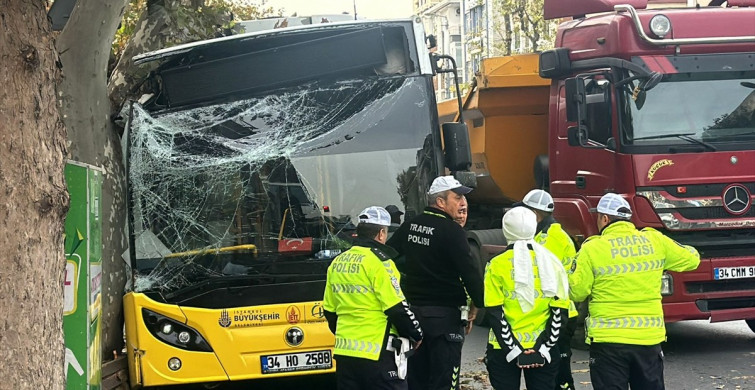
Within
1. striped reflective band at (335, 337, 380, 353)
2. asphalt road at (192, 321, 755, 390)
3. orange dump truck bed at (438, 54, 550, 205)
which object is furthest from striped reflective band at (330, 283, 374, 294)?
orange dump truck bed at (438, 54, 550, 205)

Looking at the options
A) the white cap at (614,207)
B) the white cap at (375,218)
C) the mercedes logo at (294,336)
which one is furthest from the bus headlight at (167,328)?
the white cap at (614,207)

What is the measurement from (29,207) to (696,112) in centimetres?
674

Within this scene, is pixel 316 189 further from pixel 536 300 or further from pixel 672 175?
pixel 672 175

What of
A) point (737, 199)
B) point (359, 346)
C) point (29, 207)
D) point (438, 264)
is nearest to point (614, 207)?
point (438, 264)

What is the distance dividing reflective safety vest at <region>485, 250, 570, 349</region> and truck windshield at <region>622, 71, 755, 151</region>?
141 inches

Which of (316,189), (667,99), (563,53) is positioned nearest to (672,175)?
(667,99)

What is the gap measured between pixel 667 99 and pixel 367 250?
452 centimetres

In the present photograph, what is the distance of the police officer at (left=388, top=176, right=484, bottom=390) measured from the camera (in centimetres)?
643

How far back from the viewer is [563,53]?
10227 mm

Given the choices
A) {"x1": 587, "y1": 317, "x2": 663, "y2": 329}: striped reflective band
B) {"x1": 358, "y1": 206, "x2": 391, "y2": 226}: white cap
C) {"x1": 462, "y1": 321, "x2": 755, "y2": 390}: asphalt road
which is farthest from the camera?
{"x1": 462, "y1": 321, "x2": 755, "y2": 390}: asphalt road

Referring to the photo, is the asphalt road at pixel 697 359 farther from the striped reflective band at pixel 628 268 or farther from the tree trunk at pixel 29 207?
the tree trunk at pixel 29 207

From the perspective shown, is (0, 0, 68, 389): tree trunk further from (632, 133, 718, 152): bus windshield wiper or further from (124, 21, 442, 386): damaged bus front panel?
(632, 133, 718, 152): bus windshield wiper

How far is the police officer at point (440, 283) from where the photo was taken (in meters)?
6.43

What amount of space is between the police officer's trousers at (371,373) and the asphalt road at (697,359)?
2876 mm
